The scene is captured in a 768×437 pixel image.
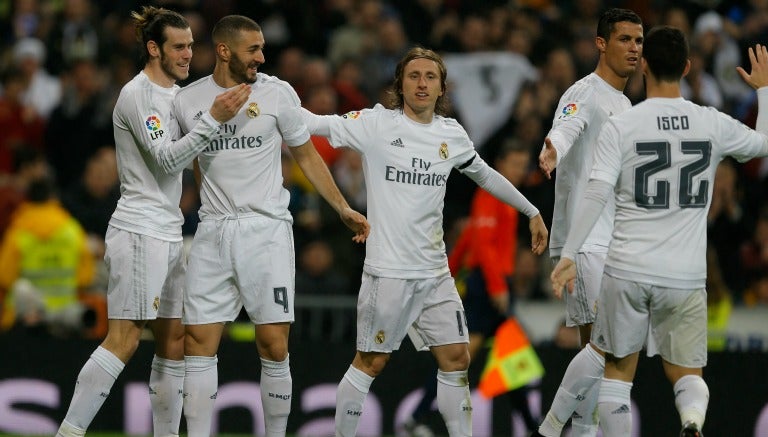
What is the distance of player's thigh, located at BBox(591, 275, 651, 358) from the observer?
25.1 ft

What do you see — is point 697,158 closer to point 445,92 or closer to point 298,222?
point 445,92

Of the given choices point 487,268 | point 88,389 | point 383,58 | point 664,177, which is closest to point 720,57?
point 383,58

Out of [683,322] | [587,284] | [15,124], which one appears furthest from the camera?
[15,124]

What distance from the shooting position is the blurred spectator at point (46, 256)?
41.3ft

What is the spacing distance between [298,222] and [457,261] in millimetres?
2537

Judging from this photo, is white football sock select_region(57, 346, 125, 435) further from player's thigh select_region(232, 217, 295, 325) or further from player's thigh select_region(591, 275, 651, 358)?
player's thigh select_region(591, 275, 651, 358)

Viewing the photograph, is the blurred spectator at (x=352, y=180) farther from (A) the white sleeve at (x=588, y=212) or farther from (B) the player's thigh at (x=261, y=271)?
(A) the white sleeve at (x=588, y=212)

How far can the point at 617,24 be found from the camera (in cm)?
865

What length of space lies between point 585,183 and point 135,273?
279cm

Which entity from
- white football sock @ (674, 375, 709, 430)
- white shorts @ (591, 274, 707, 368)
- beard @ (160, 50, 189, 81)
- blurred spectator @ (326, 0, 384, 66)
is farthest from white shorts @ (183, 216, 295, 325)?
blurred spectator @ (326, 0, 384, 66)

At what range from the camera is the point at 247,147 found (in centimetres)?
821

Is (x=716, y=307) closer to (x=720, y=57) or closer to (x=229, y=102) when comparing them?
(x=720, y=57)

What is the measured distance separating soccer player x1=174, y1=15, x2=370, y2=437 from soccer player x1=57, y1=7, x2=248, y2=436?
0.19m

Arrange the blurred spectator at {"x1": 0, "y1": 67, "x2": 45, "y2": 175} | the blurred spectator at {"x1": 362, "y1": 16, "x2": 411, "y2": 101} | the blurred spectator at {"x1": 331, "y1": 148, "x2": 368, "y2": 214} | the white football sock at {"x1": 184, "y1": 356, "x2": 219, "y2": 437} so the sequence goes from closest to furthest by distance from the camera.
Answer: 1. the white football sock at {"x1": 184, "y1": 356, "x2": 219, "y2": 437}
2. the blurred spectator at {"x1": 331, "y1": 148, "x2": 368, "y2": 214}
3. the blurred spectator at {"x1": 0, "y1": 67, "x2": 45, "y2": 175}
4. the blurred spectator at {"x1": 362, "y1": 16, "x2": 411, "y2": 101}
